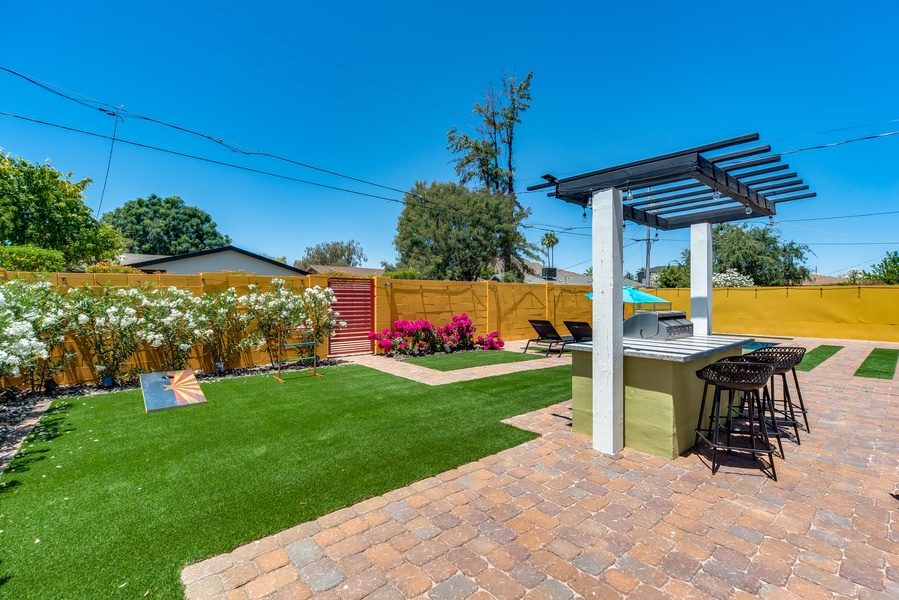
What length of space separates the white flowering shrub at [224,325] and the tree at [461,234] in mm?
16044

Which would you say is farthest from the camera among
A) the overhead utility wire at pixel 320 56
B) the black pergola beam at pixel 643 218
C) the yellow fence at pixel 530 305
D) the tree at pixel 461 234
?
the tree at pixel 461 234

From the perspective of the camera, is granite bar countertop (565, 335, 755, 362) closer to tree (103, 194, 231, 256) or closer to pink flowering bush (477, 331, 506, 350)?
pink flowering bush (477, 331, 506, 350)

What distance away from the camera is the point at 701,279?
203 inches

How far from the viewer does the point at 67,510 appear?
2.50 meters

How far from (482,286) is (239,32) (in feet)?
29.2

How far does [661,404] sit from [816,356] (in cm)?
930

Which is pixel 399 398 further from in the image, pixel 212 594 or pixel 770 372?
pixel 770 372

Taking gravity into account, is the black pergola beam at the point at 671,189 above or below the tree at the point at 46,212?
below

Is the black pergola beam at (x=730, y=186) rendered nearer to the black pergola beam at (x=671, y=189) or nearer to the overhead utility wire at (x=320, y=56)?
the black pergola beam at (x=671, y=189)

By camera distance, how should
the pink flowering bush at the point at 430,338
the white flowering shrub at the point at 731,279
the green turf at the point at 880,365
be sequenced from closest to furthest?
1. the green turf at the point at 880,365
2. the pink flowering bush at the point at 430,338
3. the white flowering shrub at the point at 731,279

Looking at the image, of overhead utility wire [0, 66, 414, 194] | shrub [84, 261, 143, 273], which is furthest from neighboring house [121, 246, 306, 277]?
overhead utility wire [0, 66, 414, 194]

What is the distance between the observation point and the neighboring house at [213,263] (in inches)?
700

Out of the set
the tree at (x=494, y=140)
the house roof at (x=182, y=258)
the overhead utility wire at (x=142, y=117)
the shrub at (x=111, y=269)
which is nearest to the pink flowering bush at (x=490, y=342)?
the overhead utility wire at (x=142, y=117)

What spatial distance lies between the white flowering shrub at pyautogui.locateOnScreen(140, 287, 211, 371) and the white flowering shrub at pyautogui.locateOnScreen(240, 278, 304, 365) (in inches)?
33.8
